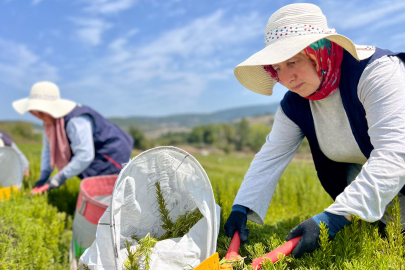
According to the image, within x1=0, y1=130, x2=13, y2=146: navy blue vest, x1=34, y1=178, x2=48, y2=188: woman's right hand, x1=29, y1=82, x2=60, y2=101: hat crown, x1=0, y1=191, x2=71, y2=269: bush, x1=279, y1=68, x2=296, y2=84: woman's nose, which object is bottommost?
x1=0, y1=191, x2=71, y2=269: bush

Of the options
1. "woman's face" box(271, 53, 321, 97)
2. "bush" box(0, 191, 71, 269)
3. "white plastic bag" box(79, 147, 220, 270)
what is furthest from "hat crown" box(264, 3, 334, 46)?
"bush" box(0, 191, 71, 269)

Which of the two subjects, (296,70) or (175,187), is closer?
(296,70)

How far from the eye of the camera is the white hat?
3.54m

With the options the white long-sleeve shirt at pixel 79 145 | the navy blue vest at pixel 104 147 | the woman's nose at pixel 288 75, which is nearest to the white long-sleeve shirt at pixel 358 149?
the woman's nose at pixel 288 75

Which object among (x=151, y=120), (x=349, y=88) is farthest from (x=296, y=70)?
(x=151, y=120)

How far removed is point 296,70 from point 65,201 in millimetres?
3671

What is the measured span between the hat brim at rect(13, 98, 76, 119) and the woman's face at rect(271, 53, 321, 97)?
9.08ft

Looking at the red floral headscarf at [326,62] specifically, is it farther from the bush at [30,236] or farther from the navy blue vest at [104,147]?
the navy blue vest at [104,147]

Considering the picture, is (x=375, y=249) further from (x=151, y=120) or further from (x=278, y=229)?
(x=151, y=120)

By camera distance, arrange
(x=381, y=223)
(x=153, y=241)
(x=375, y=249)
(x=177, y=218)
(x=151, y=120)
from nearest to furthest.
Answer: (x=153, y=241), (x=375, y=249), (x=177, y=218), (x=381, y=223), (x=151, y=120)

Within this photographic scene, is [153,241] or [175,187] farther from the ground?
[175,187]

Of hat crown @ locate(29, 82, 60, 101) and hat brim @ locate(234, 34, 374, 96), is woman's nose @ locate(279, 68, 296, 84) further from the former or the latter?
hat crown @ locate(29, 82, 60, 101)

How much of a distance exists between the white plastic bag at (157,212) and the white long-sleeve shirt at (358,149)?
358mm

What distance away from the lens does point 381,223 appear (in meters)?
2.04
